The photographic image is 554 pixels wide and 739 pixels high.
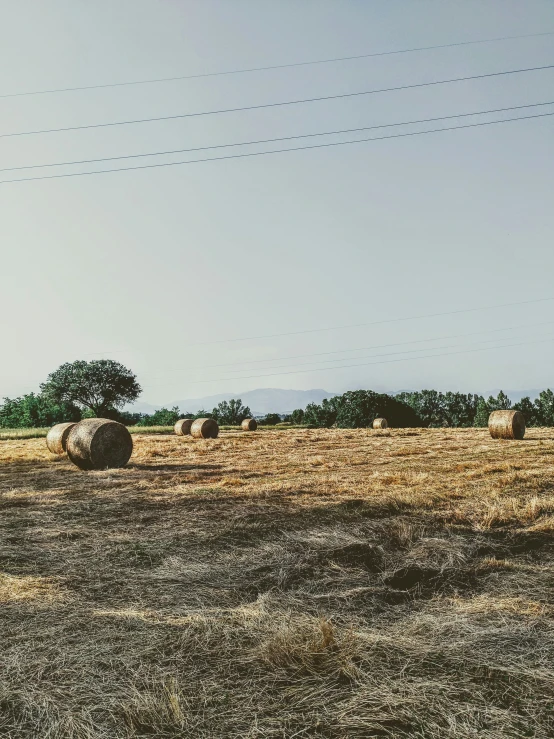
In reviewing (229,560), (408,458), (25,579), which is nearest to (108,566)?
(25,579)

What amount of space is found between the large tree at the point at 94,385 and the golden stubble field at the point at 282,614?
62.7 meters

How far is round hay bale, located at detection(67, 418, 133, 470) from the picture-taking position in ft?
47.3

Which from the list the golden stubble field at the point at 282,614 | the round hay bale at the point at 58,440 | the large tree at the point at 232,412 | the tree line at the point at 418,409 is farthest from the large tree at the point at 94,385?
the golden stubble field at the point at 282,614

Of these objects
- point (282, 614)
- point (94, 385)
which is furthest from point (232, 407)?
point (282, 614)

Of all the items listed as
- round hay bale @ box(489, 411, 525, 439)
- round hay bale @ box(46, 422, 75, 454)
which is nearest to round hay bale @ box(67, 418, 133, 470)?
round hay bale @ box(46, 422, 75, 454)

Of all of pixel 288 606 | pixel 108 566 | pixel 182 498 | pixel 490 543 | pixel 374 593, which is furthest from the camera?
pixel 182 498

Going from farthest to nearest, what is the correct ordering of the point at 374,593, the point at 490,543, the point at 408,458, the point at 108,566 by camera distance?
the point at 408,458
the point at 490,543
the point at 108,566
the point at 374,593

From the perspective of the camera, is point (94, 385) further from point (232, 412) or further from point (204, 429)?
point (204, 429)

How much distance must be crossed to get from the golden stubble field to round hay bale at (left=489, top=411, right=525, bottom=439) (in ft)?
46.9

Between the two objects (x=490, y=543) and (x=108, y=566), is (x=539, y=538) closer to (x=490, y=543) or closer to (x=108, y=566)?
(x=490, y=543)

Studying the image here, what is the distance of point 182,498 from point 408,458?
783 centimetres

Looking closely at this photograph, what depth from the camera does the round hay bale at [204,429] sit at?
29234mm

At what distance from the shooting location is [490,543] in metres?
6.21

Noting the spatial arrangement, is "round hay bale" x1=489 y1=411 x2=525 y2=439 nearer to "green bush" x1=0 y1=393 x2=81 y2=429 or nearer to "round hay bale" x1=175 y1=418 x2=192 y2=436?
"round hay bale" x1=175 y1=418 x2=192 y2=436
